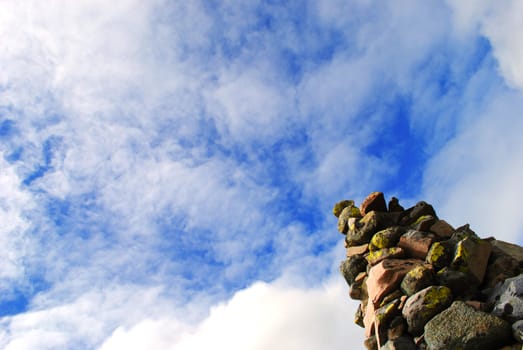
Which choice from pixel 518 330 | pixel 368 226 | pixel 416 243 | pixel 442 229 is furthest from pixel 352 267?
pixel 518 330

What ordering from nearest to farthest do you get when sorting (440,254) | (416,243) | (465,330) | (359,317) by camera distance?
(465,330) → (440,254) → (416,243) → (359,317)

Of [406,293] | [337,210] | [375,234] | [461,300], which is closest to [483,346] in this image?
[461,300]

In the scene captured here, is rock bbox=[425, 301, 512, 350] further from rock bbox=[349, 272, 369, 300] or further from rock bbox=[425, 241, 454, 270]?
rock bbox=[349, 272, 369, 300]

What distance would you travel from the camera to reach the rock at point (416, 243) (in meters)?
13.4

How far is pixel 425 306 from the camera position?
11281 millimetres

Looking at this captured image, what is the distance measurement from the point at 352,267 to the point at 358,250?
64 cm

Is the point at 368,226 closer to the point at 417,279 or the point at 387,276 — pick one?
the point at 387,276

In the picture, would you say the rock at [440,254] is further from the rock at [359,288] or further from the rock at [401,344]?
the rock at [359,288]

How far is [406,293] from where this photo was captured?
484 inches

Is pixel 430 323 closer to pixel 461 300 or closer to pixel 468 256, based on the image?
pixel 461 300

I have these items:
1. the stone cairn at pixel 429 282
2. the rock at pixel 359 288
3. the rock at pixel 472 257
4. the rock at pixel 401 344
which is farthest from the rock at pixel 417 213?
the rock at pixel 401 344

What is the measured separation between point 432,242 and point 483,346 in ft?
13.1

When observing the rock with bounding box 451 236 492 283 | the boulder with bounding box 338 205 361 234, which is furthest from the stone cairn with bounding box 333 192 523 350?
the boulder with bounding box 338 205 361 234

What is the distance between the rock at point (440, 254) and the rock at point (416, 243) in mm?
364
